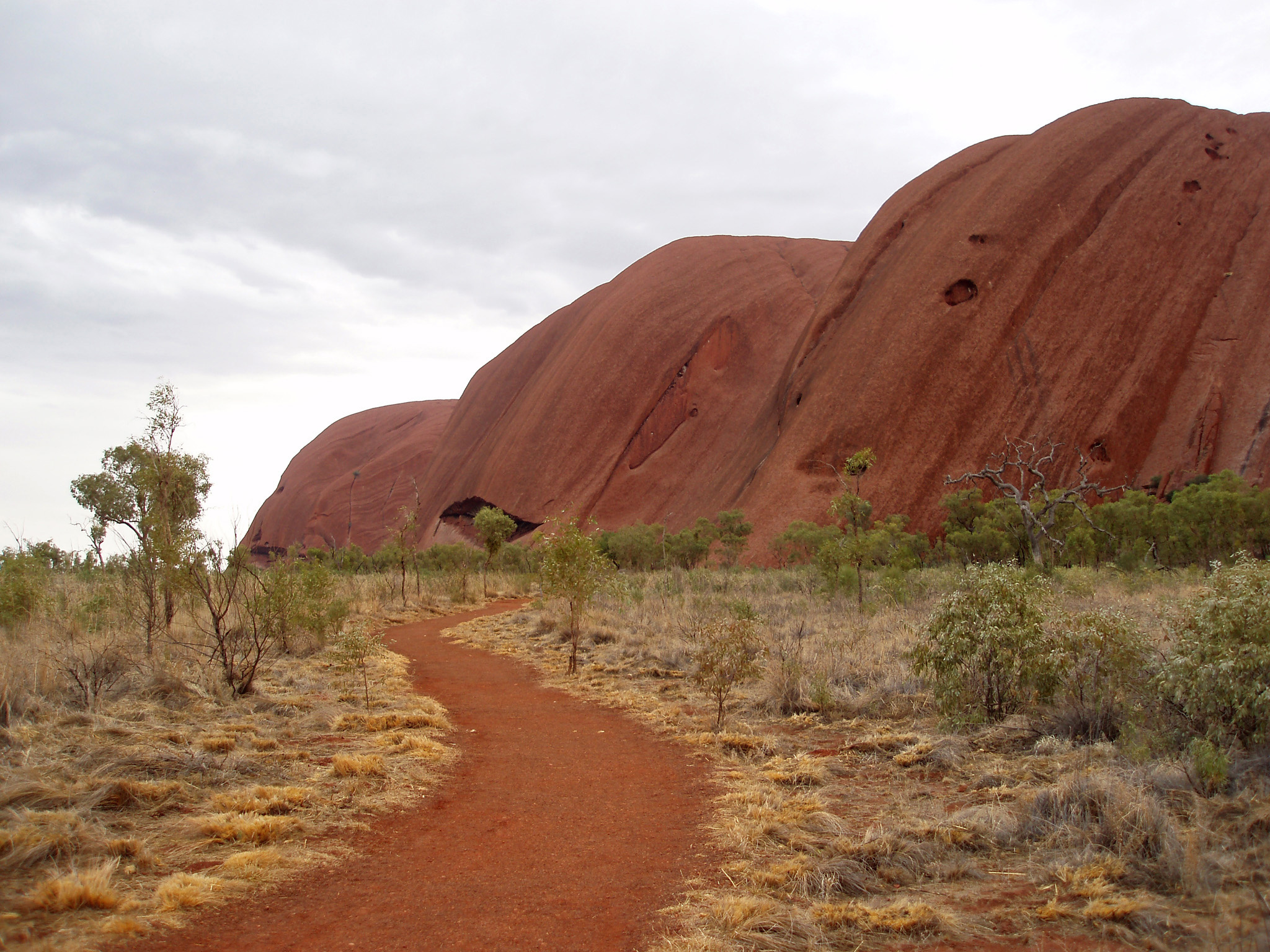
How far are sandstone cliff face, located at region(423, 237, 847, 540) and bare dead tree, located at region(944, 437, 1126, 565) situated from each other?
35.7 ft

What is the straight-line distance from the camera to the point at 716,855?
4.24 metres

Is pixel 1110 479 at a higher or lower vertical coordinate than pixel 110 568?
higher

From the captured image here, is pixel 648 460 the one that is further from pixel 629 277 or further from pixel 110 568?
pixel 110 568

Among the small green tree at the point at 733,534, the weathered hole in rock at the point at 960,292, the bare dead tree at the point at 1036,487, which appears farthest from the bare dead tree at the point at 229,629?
the weathered hole in rock at the point at 960,292

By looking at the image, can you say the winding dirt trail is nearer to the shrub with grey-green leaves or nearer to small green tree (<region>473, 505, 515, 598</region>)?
the shrub with grey-green leaves

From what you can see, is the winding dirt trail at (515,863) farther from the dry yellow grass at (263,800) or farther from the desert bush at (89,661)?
the desert bush at (89,661)

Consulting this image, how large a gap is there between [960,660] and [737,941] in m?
3.99

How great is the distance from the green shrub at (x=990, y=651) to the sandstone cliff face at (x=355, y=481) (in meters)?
45.9

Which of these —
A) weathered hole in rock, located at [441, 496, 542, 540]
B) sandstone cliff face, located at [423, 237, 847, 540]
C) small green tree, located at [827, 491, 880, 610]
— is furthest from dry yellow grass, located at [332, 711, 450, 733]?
weathered hole in rock, located at [441, 496, 542, 540]

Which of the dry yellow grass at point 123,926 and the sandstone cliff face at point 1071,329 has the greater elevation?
the sandstone cliff face at point 1071,329

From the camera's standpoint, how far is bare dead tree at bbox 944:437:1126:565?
1433cm

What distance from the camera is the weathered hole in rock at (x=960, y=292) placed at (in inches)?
1123

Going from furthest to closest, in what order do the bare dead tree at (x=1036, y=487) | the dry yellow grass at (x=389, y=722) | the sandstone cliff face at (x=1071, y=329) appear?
the sandstone cliff face at (x=1071, y=329)
the bare dead tree at (x=1036, y=487)
the dry yellow grass at (x=389, y=722)

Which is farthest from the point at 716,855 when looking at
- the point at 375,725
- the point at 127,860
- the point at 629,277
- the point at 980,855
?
the point at 629,277
